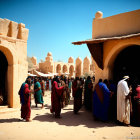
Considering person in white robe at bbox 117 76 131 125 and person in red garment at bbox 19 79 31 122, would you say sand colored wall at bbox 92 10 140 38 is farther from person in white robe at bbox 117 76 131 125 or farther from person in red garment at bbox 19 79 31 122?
person in red garment at bbox 19 79 31 122

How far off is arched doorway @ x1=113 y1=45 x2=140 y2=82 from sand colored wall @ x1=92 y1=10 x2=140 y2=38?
894 mm

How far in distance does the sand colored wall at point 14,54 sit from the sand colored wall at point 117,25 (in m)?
3.56

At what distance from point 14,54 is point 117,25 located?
480cm

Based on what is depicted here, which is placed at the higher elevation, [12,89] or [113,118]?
[12,89]

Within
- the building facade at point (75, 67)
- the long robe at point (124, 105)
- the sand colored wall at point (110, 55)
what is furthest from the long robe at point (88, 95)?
the building facade at point (75, 67)

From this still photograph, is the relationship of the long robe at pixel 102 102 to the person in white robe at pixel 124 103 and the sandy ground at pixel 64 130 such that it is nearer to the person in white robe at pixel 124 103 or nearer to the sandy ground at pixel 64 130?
the sandy ground at pixel 64 130

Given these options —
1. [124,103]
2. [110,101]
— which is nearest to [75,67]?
[110,101]

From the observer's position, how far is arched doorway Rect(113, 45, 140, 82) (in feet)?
21.0

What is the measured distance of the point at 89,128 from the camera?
457cm

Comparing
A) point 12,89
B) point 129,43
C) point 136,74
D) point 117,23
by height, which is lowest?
point 12,89

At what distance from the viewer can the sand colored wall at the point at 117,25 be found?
5.68 meters

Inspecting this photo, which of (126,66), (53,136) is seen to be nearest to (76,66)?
(126,66)

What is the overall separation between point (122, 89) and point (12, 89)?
15.8ft

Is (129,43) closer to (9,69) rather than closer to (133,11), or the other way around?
(133,11)
